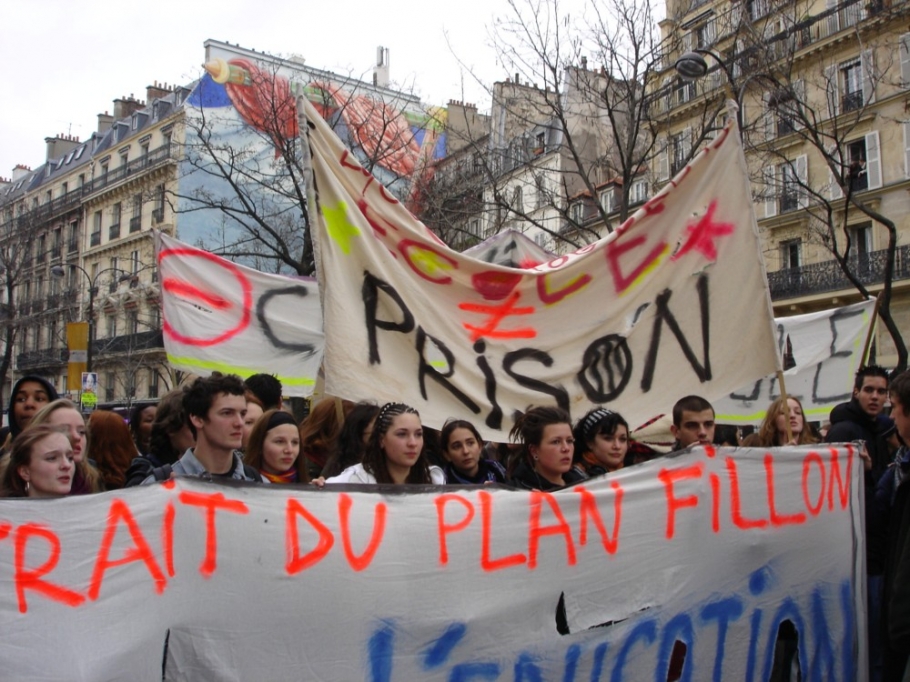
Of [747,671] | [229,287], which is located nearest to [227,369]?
[229,287]

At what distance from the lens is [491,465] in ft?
15.9

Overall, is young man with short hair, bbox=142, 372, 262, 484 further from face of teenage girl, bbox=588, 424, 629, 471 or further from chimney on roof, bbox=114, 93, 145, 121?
chimney on roof, bbox=114, 93, 145, 121

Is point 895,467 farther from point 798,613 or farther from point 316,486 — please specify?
point 316,486

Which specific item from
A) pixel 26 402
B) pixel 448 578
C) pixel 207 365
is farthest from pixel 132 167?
pixel 448 578

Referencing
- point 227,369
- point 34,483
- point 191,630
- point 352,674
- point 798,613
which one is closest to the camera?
point 191,630

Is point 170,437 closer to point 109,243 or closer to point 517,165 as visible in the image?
point 517,165

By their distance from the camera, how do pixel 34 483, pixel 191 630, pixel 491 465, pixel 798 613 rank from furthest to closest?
pixel 491 465
pixel 798 613
pixel 34 483
pixel 191 630

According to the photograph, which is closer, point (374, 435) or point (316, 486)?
point (316, 486)

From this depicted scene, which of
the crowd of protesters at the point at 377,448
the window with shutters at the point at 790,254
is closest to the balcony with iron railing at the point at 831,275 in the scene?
the window with shutters at the point at 790,254

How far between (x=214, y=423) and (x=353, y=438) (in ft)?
3.44

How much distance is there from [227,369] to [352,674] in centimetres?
376

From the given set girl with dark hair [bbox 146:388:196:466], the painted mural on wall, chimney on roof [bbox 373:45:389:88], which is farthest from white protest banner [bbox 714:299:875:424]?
chimney on roof [bbox 373:45:389:88]

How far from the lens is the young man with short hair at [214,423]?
355 centimetres

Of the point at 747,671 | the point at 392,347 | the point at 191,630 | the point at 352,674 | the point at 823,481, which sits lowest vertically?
the point at 747,671
